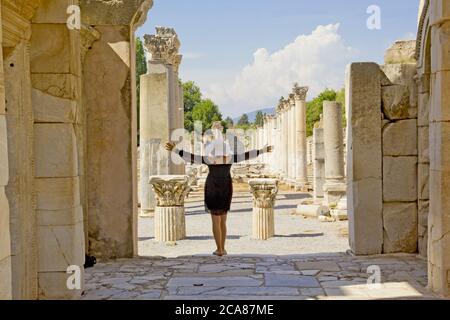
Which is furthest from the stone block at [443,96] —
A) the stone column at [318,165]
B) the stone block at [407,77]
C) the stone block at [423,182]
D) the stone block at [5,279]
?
the stone column at [318,165]

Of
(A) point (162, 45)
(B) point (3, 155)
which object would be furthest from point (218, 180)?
(A) point (162, 45)

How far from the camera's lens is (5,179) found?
425 centimetres

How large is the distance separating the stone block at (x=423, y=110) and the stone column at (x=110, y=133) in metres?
4.18

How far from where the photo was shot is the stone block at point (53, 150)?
611cm

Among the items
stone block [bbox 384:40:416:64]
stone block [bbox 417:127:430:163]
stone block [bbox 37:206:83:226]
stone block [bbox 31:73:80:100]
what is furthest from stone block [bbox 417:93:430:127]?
stone block [bbox 37:206:83:226]

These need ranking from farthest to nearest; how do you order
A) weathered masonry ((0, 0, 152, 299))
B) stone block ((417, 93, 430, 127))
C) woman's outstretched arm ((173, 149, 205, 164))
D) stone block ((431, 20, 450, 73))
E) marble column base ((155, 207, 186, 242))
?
marble column base ((155, 207, 186, 242)) → woman's outstretched arm ((173, 149, 205, 164)) → stone block ((417, 93, 430, 127)) → stone block ((431, 20, 450, 73)) → weathered masonry ((0, 0, 152, 299))

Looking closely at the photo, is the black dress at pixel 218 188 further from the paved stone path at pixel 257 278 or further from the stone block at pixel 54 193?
the stone block at pixel 54 193

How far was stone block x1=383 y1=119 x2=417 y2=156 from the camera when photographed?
8.95 metres

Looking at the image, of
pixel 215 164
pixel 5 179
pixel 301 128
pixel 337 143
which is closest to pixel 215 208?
pixel 215 164

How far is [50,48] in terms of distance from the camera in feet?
20.2

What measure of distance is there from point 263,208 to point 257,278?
7.39 meters

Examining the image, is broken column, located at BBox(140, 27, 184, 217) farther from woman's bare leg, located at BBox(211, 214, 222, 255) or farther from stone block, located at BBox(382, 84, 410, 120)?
stone block, located at BBox(382, 84, 410, 120)

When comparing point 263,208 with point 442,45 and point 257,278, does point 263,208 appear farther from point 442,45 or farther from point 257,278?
point 442,45

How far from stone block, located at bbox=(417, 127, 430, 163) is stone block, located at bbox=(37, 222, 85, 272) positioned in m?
5.05
